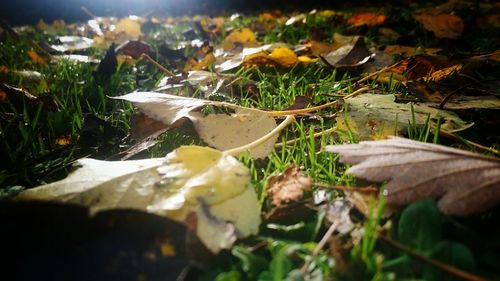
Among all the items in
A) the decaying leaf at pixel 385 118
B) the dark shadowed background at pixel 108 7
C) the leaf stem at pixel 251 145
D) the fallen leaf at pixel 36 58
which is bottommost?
the dark shadowed background at pixel 108 7

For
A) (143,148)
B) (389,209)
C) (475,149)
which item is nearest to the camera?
(389,209)

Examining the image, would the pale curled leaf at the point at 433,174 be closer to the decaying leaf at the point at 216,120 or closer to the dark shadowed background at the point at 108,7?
the decaying leaf at the point at 216,120

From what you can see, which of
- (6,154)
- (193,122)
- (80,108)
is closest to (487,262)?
(193,122)

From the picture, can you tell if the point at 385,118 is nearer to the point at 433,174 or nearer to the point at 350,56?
the point at 433,174

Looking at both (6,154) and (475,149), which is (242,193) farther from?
(6,154)

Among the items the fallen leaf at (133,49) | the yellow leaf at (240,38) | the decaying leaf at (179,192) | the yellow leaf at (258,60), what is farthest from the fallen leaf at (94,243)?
the yellow leaf at (240,38)

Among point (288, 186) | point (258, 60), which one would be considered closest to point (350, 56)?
A: point (258, 60)

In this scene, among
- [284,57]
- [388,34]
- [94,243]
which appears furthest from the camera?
[388,34]
